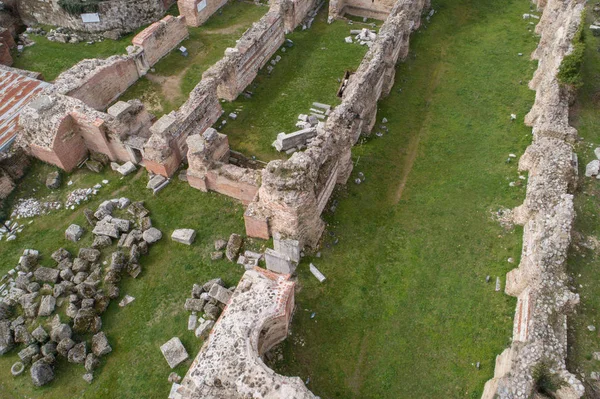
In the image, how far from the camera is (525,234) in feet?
43.5

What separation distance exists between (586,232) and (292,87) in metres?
12.7

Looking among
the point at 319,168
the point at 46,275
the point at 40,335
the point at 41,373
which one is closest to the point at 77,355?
the point at 41,373

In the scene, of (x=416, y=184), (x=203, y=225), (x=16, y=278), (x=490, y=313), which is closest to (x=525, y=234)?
(x=490, y=313)

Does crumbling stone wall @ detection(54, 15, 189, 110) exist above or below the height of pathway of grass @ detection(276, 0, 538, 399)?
above

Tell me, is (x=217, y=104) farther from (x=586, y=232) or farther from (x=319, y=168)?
(x=586, y=232)

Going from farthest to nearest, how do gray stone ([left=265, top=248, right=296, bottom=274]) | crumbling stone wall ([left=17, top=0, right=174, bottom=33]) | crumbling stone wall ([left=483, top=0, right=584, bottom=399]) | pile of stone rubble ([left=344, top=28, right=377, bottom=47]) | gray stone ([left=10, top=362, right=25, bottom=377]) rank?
crumbling stone wall ([left=17, top=0, right=174, bottom=33]) → pile of stone rubble ([left=344, top=28, right=377, bottom=47]) → gray stone ([left=265, top=248, right=296, bottom=274]) → gray stone ([left=10, top=362, right=25, bottom=377]) → crumbling stone wall ([left=483, top=0, right=584, bottom=399])

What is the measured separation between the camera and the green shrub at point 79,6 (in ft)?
72.6

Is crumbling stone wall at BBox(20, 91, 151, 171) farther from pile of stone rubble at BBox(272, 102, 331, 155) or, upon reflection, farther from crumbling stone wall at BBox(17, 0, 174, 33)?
crumbling stone wall at BBox(17, 0, 174, 33)

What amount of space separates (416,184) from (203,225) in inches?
300

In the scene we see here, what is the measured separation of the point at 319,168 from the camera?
45.5 feet

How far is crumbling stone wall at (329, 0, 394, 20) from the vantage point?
2320 cm

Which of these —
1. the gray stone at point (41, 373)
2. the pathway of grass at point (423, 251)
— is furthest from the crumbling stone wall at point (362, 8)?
the gray stone at point (41, 373)

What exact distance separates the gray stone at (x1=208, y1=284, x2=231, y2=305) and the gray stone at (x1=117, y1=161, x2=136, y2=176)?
6.30 metres

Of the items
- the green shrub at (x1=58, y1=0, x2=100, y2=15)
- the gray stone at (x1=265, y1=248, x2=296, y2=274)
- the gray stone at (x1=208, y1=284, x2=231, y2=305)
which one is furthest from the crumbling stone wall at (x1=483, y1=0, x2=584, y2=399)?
the green shrub at (x1=58, y1=0, x2=100, y2=15)
